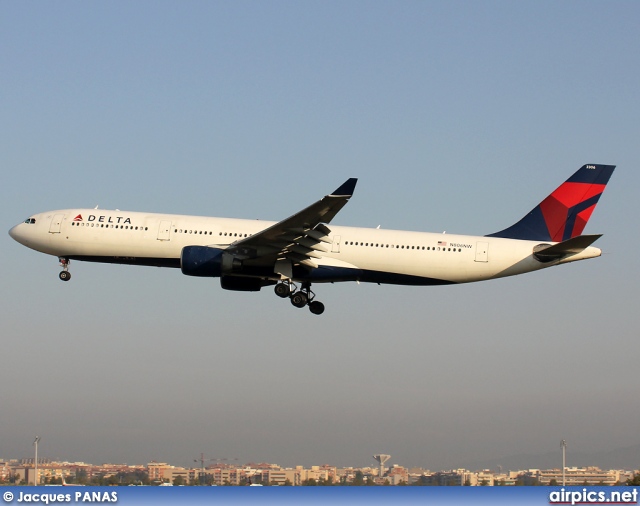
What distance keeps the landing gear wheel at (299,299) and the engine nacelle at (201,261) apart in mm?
4742

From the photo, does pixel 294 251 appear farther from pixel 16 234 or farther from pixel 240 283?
pixel 16 234

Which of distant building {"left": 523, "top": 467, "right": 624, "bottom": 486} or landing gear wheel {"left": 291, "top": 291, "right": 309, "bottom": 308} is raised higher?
landing gear wheel {"left": 291, "top": 291, "right": 309, "bottom": 308}

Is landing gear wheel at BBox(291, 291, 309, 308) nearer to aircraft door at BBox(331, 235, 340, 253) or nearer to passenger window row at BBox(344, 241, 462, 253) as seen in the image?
aircraft door at BBox(331, 235, 340, 253)

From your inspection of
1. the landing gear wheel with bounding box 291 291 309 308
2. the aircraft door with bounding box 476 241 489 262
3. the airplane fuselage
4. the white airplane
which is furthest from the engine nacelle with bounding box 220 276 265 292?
the aircraft door with bounding box 476 241 489 262

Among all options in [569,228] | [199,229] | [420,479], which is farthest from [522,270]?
[199,229]

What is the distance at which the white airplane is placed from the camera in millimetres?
49031

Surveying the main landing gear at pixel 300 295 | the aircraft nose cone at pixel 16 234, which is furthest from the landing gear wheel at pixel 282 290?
the aircraft nose cone at pixel 16 234

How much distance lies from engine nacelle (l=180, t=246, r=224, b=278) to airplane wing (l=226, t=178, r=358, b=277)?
2.41 ft

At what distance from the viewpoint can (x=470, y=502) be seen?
99.7 ft

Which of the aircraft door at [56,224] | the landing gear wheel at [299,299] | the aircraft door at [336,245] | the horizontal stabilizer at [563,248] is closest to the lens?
the horizontal stabilizer at [563,248]

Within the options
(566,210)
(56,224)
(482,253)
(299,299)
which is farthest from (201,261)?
(566,210)

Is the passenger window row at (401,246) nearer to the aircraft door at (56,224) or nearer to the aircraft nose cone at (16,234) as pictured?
the aircraft door at (56,224)

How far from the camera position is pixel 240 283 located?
51.4m

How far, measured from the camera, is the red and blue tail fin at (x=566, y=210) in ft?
173
